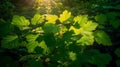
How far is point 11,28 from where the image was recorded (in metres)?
1.41

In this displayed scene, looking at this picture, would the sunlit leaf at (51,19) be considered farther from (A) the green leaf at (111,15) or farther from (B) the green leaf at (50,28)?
(A) the green leaf at (111,15)

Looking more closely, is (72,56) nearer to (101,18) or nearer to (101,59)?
(101,59)

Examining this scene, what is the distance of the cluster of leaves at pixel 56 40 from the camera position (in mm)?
1403

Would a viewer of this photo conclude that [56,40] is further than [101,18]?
No

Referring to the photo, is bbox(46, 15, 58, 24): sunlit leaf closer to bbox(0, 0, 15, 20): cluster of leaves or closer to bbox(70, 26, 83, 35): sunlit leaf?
bbox(70, 26, 83, 35): sunlit leaf

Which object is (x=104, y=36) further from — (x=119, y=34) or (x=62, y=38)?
(x=119, y=34)

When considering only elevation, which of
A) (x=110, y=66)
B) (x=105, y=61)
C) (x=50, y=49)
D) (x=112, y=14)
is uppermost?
(x=112, y=14)

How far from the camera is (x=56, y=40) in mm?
1420

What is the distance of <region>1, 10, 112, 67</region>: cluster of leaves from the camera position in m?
1.40

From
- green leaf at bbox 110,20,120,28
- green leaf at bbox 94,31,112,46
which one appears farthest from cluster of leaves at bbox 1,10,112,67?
green leaf at bbox 110,20,120,28

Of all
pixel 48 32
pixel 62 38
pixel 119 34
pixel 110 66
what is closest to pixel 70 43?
pixel 62 38

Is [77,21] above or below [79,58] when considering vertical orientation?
above

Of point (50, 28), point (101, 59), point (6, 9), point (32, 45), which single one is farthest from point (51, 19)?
point (6, 9)

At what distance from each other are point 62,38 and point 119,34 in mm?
1866
